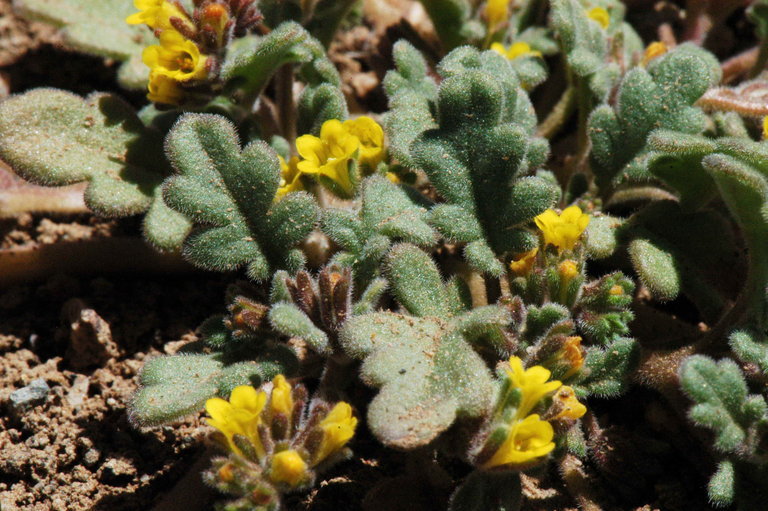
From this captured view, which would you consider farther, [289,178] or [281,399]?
[289,178]

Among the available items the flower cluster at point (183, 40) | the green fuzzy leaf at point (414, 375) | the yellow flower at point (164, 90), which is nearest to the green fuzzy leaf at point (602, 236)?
the green fuzzy leaf at point (414, 375)

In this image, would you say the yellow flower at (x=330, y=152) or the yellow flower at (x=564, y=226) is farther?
the yellow flower at (x=330, y=152)

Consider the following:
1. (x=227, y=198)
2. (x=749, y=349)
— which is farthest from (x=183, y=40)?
(x=749, y=349)

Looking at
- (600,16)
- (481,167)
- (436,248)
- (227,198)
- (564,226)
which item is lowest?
(436,248)

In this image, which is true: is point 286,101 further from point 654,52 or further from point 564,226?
point 654,52

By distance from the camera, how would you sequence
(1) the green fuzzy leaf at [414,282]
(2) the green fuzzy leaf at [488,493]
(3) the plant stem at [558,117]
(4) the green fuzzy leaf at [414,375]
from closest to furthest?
(4) the green fuzzy leaf at [414,375] → (2) the green fuzzy leaf at [488,493] → (1) the green fuzzy leaf at [414,282] → (3) the plant stem at [558,117]

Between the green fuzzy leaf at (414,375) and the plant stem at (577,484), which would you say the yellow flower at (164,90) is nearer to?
the green fuzzy leaf at (414,375)
